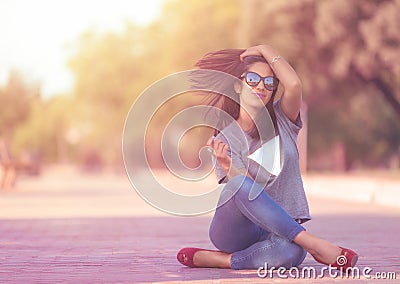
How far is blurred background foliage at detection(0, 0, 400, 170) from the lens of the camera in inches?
1140

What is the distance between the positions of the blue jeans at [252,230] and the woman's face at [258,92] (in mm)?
632

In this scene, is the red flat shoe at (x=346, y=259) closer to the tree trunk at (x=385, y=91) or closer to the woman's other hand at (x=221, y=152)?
the woman's other hand at (x=221, y=152)

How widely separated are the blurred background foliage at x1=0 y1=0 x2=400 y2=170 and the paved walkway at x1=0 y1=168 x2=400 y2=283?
1252cm

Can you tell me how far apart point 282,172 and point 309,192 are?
20365 mm

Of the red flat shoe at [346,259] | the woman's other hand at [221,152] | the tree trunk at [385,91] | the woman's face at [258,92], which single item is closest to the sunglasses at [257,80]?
the woman's face at [258,92]

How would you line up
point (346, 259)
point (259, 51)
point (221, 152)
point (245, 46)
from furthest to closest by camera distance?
point (245, 46)
point (259, 51)
point (221, 152)
point (346, 259)

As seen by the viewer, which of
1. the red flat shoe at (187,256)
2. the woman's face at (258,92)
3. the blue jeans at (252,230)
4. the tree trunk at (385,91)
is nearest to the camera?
the blue jeans at (252,230)

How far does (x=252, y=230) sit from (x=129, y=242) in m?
3.40

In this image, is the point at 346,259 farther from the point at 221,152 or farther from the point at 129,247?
the point at 129,247

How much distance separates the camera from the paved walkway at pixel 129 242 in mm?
6465

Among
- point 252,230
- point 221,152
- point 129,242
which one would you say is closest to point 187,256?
point 252,230

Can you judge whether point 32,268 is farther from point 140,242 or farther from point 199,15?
point 199,15

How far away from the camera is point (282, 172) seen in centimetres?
634

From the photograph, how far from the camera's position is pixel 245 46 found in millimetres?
33281
